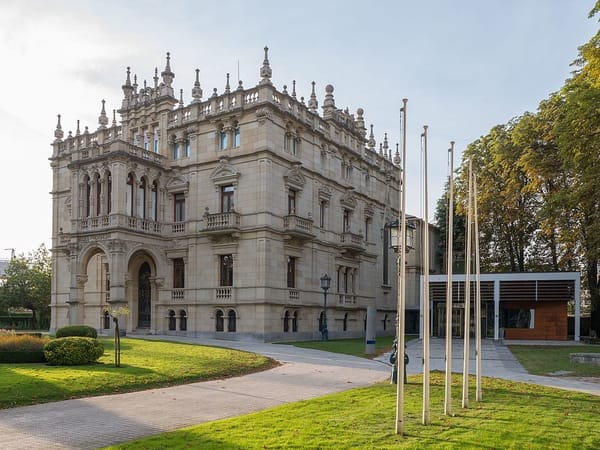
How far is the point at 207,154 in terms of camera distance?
3747 cm

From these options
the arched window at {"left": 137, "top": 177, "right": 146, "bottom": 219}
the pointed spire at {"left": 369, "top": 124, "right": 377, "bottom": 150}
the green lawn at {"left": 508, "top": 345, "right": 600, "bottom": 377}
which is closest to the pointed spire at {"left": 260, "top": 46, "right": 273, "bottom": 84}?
the arched window at {"left": 137, "top": 177, "right": 146, "bottom": 219}

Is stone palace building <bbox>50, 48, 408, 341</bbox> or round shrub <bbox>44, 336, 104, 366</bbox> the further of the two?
stone palace building <bbox>50, 48, 408, 341</bbox>

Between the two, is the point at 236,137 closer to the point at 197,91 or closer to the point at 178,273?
the point at 197,91

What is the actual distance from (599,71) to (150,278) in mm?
28473

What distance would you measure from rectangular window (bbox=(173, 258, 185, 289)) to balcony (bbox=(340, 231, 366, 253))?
11547mm

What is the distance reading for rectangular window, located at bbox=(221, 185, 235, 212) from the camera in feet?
119

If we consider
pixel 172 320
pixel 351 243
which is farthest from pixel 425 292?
pixel 351 243

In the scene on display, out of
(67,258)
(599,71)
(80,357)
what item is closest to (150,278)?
(67,258)

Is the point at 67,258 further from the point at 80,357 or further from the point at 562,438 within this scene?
the point at 562,438

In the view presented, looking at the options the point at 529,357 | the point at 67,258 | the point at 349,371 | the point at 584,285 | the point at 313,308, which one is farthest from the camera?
the point at 584,285

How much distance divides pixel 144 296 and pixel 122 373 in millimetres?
23554

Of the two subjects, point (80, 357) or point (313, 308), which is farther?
point (313, 308)

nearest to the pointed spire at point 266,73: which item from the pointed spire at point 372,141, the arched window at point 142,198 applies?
the arched window at point 142,198

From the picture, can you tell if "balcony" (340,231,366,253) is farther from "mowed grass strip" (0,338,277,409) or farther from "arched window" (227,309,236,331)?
"mowed grass strip" (0,338,277,409)
